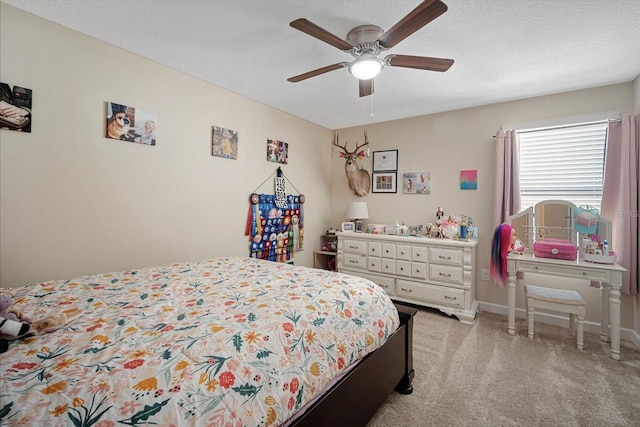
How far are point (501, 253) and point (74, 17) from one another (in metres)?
4.23

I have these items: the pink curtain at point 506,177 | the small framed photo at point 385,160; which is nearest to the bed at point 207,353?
the pink curtain at point 506,177

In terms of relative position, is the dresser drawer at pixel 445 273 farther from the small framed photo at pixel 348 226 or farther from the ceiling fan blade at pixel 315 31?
the ceiling fan blade at pixel 315 31

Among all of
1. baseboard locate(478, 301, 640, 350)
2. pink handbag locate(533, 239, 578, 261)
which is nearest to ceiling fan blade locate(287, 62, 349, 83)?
pink handbag locate(533, 239, 578, 261)

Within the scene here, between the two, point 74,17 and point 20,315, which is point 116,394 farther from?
point 74,17

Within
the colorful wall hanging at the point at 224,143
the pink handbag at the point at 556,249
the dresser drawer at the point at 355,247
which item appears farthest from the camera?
the dresser drawer at the point at 355,247

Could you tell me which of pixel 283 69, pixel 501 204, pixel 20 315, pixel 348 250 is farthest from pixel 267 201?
pixel 501 204

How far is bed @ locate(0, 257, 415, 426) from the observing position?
0.77 m

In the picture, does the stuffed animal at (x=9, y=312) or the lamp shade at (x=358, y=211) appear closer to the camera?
the stuffed animal at (x=9, y=312)

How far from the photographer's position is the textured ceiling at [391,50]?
5.89 feet

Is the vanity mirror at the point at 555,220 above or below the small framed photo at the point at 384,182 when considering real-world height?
below

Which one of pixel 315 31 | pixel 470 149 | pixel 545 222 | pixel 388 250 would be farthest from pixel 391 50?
pixel 545 222

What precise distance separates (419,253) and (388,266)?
17.2 inches

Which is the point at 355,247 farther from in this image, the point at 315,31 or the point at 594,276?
the point at 315,31

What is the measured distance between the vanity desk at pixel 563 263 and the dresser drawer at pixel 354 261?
1633 millimetres
